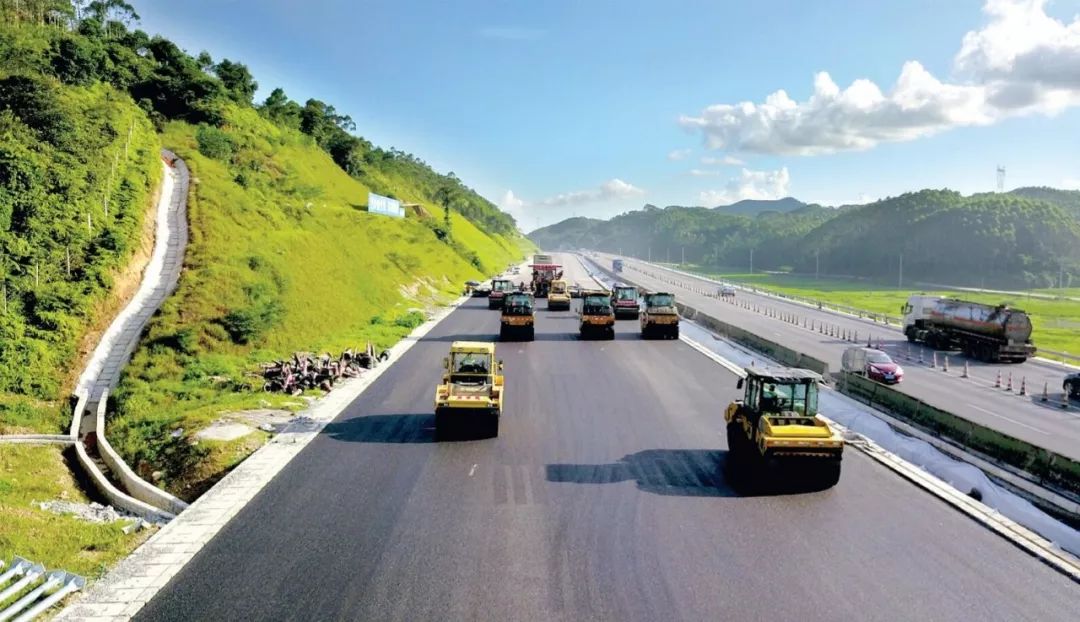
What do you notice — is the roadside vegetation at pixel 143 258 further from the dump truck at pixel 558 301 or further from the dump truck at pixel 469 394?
the dump truck at pixel 558 301

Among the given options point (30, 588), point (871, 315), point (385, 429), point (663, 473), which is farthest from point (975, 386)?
point (30, 588)

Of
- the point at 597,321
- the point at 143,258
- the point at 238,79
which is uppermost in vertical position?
the point at 238,79

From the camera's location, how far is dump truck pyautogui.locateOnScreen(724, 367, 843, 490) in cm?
1609

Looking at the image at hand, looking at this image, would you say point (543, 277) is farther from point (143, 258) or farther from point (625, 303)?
point (143, 258)

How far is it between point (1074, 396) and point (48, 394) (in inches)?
1689

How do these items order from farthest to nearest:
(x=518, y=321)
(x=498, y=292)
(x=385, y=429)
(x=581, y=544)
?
(x=498, y=292) → (x=518, y=321) → (x=385, y=429) → (x=581, y=544)

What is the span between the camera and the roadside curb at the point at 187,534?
11.2 metres

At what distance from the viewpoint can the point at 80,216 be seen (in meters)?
36.0

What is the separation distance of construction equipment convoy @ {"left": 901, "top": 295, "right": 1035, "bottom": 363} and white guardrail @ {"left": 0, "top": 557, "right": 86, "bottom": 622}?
45656mm

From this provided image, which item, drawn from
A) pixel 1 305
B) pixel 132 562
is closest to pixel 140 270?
pixel 1 305

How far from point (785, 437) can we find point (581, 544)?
590 centimetres

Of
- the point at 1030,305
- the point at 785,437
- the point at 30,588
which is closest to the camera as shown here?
the point at 30,588

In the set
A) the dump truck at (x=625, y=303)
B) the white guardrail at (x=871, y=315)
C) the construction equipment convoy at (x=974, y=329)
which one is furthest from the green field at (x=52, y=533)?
the white guardrail at (x=871, y=315)

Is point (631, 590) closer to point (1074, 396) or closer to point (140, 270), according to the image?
point (1074, 396)
